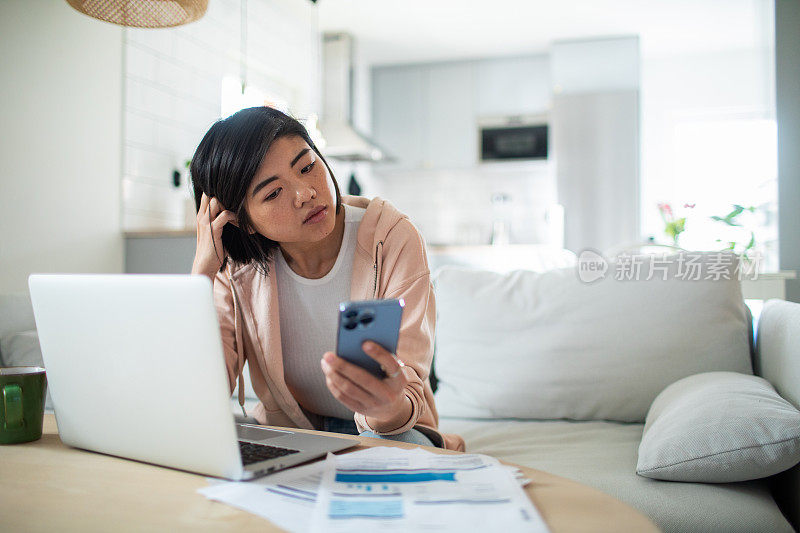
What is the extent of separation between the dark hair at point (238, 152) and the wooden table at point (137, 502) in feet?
1.91

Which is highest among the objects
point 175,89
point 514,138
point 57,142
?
point 514,138

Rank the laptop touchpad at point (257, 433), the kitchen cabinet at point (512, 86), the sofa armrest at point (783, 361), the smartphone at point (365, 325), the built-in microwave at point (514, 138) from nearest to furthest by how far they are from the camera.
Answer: the smartphone at point (365, 325) < the laptop touchpad at point (257, 433) < the sofa armrest at point (783, 361) < the built-in microwave at point (514, 138) < the kitchen cabinet at point (512, 86)

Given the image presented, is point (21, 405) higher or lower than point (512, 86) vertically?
lower

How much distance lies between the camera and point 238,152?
3.90ft

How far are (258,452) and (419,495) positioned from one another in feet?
0.79

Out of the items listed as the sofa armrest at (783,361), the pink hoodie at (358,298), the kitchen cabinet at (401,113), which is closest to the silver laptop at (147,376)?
the pink hoodie at (358,298)

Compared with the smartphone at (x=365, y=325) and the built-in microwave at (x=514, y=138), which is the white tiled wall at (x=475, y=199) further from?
the smartphone at (x=365, y=325)

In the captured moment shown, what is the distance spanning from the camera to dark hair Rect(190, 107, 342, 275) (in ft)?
3.90

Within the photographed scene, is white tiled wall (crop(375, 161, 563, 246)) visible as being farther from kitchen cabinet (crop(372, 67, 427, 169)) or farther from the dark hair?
the dark hair

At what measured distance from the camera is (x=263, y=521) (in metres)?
0.58

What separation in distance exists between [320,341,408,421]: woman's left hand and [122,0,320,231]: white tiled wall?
2.56m

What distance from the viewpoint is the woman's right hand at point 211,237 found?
129cm

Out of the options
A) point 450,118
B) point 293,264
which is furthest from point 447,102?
point 293,264

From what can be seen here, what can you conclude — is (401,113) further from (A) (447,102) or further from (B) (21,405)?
(B) (21,405)
